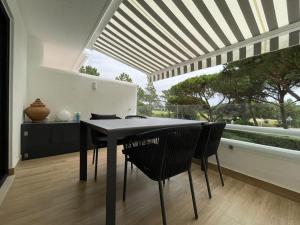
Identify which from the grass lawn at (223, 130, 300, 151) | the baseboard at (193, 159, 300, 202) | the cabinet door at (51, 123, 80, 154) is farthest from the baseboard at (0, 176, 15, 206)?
the grass lawn at (223, 130, 300, 151)

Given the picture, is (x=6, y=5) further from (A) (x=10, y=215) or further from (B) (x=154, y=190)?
(B) (x=154, y=190)

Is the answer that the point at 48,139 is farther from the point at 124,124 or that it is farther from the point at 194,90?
the point at 194,90

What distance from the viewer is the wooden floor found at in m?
1.43

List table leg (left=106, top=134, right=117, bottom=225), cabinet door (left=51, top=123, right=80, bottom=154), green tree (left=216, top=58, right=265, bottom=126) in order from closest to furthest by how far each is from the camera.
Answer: table leg (left=106, top=134, right=117, bottom=225) < cabinet door (left=51, top=123, right=80, bottom=154) < green tree (left=216, top=58, right=265, bottom=126)

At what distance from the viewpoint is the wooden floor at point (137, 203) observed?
1434mm

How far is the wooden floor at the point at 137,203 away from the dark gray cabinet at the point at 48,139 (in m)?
0.67

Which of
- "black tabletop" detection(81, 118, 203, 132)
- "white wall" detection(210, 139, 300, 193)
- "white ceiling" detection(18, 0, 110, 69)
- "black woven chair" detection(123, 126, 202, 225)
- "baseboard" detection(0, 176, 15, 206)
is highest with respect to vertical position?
"white ceiling" detection(18, 0, 110, 69)

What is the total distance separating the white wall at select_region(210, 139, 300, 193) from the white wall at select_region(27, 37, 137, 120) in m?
3.14

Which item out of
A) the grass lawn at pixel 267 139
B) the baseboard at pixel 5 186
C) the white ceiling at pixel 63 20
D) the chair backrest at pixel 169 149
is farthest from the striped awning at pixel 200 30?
the baseboard at pixel 5 186

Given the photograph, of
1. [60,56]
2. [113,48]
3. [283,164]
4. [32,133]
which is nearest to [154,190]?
[283,164]

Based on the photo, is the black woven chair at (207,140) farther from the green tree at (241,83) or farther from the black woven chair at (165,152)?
the green tree at (241,83)

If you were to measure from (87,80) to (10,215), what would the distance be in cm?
324

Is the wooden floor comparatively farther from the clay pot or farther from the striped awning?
the striped awning

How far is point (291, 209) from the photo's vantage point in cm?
164
